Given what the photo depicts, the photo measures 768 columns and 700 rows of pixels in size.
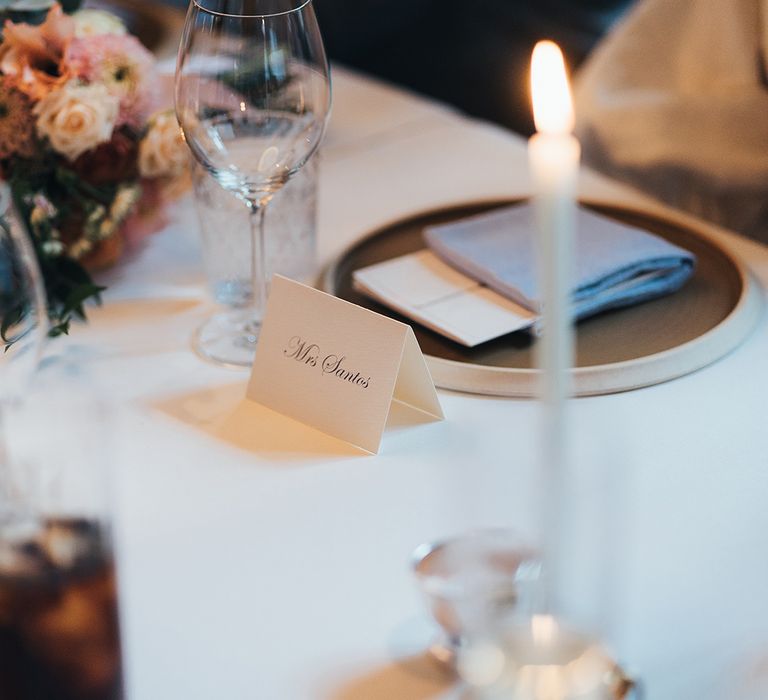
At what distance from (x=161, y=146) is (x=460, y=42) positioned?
151 centimetres

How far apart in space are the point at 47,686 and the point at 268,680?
12 centimetres

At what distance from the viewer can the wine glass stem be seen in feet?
2.92

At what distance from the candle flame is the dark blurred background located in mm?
1678

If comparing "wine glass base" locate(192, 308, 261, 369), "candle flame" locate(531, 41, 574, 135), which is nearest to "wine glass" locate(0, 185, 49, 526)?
"wine glass base" locate(192, 308, 261, 369)

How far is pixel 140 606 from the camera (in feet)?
2.09

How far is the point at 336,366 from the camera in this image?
81cm

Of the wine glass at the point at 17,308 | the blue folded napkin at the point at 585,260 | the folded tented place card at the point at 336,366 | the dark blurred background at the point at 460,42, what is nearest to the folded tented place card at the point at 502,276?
the blue folded napkin at the point at 585,260

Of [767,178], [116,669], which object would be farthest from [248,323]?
[767,178]

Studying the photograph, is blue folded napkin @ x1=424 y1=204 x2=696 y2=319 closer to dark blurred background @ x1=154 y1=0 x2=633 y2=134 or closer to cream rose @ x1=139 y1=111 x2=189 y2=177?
cream rose @ x1=139 y1=111 x2=189 y2=177

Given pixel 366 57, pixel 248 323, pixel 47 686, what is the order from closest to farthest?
pixel 47 686 < pixel 248 323 < pixel 366 57

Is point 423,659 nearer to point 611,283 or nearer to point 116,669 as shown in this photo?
point 116,669

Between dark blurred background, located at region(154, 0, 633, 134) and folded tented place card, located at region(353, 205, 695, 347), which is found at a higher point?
dark blurred background, located at region(154, 0, 633, 134)

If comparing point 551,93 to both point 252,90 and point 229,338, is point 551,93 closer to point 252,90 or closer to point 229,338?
point 252,90

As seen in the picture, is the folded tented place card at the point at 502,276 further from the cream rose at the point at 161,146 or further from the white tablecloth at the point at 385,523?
the cream rose at the point at 161,146
